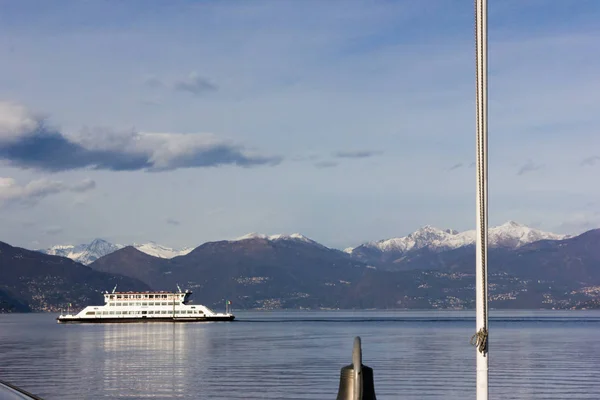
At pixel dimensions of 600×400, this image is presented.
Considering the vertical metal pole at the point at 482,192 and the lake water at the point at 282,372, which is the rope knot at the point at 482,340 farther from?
the lake water at the point at 282,372

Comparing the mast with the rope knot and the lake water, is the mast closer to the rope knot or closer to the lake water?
the rope knot

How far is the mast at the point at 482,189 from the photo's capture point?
22.4 ft

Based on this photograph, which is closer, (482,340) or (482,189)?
(482,189)

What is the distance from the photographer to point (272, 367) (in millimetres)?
74750

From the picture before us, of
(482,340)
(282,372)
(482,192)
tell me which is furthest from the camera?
(282,372)

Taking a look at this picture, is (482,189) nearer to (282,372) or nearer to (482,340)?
(482,340)

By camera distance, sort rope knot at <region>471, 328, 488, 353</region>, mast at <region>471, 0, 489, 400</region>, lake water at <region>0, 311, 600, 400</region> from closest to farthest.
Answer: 1. mast at <region>471, 0, 489, 400</region>
2. rope knot at <region>471, 328, 488, 353</region>
3. lake water at <region>0, 311, 600, 400</region>

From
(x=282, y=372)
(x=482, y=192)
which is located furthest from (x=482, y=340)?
(x=282, y=372)

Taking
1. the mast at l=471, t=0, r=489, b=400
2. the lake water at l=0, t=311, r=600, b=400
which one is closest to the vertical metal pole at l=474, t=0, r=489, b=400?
the mast at l=471, t=0, r=489, b=400

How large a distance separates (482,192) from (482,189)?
2cm

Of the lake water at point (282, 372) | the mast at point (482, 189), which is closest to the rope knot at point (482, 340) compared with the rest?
the mast at point (482, 189)

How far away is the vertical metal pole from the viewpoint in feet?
22.4

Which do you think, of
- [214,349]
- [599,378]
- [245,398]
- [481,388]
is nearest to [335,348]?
[214,349]

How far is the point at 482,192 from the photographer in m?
6.84
